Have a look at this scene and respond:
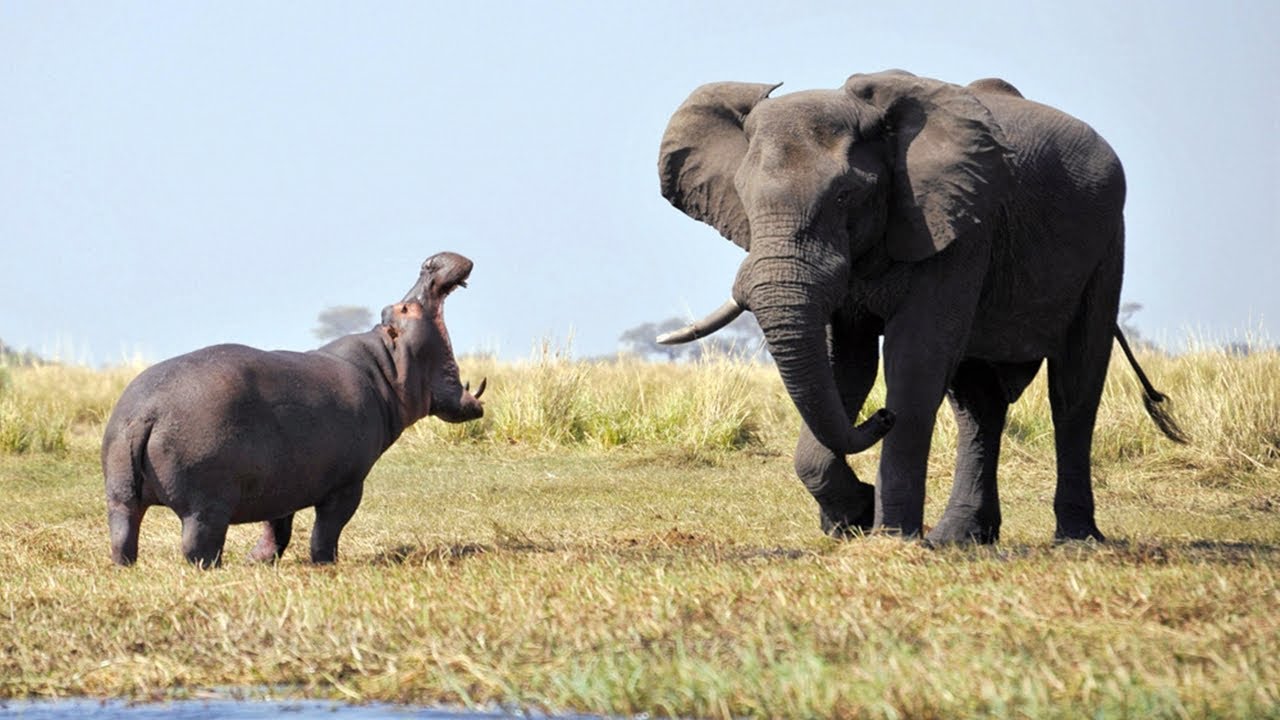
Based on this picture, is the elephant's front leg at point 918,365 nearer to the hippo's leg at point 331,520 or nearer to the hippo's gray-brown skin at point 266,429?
the hippo's gray-brown skin at point 266,429

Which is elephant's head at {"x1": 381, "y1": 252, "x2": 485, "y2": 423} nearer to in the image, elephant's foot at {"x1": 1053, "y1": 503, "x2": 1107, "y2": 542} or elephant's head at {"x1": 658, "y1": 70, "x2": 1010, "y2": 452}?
elephant's head at {"x1": 658, "y1": 70, "x2": 1010, "y2": 452}

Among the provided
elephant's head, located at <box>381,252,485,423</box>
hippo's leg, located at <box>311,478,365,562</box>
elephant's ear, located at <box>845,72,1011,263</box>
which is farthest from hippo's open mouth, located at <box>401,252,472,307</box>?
elephant's ear, located at <box>845,72,1011,263</box>

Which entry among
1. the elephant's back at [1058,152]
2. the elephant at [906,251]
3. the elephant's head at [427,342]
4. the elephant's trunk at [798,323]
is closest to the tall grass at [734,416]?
the elephant at [906,251]

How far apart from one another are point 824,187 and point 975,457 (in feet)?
8.94

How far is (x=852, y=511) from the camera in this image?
29.9ft

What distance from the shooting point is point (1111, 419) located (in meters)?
15.8

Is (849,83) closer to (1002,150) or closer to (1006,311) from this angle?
(1002,150)

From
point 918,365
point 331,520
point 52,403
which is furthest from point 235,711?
point 52,403

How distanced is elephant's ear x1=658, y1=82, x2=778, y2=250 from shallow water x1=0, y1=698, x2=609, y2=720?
404cm

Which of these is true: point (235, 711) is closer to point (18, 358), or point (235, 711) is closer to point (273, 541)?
point (273, 541)

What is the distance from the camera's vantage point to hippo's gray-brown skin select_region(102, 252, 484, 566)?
7809 millimetres

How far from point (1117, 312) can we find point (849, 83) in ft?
7.70

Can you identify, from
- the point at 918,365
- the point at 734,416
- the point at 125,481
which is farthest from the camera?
the point at 734,416

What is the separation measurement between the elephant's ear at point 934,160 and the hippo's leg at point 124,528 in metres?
3.70
